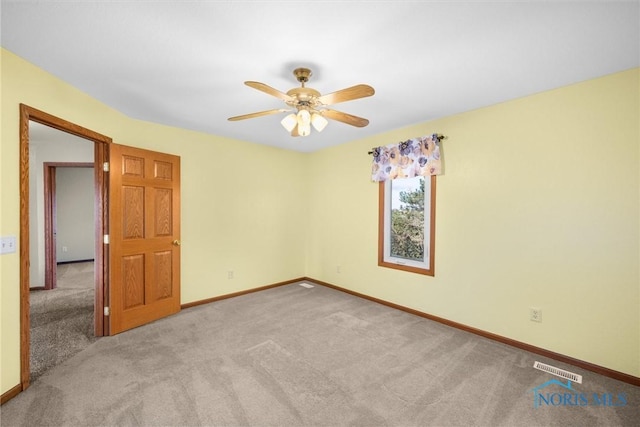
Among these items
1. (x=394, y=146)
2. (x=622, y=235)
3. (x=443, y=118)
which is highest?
(x=443, y=118)

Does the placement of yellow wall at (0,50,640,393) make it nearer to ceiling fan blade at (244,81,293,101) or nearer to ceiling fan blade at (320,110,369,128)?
ceiling fan blade at (320,110,369,128)

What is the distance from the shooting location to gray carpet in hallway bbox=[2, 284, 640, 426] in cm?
173

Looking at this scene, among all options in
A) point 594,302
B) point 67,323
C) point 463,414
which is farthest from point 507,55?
point 67,323

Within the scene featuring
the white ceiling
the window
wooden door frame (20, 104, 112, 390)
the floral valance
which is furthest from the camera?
the window

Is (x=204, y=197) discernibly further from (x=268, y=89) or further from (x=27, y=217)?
(x=268, y=89)

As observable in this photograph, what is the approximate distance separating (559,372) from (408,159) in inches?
98.4

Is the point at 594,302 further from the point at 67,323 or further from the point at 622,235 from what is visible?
the point at 67,323

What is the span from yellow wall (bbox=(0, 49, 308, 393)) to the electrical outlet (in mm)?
3416

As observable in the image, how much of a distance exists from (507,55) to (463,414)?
2.47 metres

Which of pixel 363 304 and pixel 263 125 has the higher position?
pixel 263 125

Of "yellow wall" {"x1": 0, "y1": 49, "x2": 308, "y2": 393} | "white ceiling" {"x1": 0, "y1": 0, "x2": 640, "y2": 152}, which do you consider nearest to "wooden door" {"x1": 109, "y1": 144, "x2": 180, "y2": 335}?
"yellow wall" {"x1": 0, "y1": 49, "x2": 308, "y2": 393}

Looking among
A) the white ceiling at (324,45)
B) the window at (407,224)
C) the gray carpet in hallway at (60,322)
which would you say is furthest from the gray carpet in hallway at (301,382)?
the white ceiling at (324,45)

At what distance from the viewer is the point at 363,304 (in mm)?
3832

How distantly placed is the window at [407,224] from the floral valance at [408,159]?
0.15 meters
